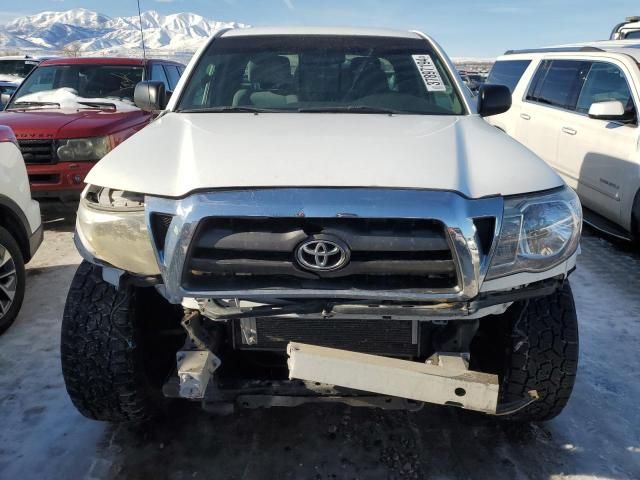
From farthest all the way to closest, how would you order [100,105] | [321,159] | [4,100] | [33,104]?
[4,100], [33,104], [100,105], [321,159]

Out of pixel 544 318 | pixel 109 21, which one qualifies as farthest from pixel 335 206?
pixel 109 21

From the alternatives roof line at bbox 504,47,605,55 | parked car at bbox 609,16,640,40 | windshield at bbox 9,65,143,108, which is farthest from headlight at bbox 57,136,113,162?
parked car at bbox 609,16,640,40

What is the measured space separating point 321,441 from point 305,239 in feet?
3.70

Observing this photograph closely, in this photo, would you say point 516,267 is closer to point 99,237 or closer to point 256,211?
point 256,211

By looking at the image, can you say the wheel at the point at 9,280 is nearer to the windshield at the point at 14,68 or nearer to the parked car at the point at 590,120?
the parked car at the point at 590,120

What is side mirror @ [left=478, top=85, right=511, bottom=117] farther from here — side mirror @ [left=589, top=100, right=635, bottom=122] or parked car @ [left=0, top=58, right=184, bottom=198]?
parked car @ [left=0, top=58, right=184, bottom=198]

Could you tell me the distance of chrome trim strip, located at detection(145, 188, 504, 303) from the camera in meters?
1.85

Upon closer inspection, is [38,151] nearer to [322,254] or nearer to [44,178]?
[44,178]

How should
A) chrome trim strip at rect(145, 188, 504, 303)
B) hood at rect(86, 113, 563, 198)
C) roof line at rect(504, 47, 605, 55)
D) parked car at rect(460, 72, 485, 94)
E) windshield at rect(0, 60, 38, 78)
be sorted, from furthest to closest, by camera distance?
windshield at rect(0, 60, 38, 78), parked car at rect(460, 72, 485, 94), roof line at rect(504, 47, 605, 55), hood at rect(86, 113, 563, 198), chrome trim strip at rect(145, 188, 504, 303)

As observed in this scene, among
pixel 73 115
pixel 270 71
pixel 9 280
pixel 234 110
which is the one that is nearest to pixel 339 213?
pixel 234 110

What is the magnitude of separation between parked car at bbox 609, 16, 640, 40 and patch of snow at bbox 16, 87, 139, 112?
8.14 m

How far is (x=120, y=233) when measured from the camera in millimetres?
2010

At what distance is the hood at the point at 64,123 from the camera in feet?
17.6

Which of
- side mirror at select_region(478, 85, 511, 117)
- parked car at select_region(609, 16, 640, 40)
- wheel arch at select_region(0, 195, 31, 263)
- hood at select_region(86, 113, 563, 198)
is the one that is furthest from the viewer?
parked car at select_region(609, 16, 640, 40)
